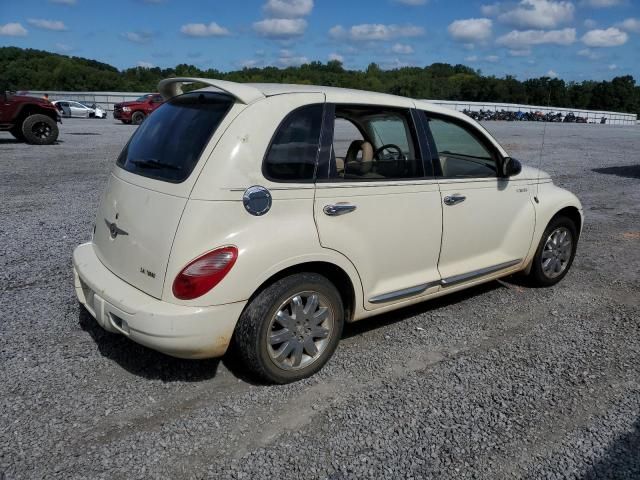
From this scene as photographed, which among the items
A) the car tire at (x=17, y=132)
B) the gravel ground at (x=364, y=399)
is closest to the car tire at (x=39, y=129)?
the car tire at (x=17, y=132)

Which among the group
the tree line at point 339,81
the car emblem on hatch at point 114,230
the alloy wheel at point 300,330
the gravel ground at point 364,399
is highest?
the tree line at point 339,81

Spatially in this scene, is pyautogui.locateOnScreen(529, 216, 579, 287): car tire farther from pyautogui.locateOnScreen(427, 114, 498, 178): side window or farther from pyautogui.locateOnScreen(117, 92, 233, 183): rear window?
pyautogui.locateOnScreen(117, 92, 233, 183): rear window

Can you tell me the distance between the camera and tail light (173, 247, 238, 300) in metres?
2.91

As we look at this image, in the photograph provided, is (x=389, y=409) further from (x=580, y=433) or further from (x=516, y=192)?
(x=516, y=192)

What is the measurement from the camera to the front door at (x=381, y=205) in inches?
133

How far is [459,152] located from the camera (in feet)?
14.7

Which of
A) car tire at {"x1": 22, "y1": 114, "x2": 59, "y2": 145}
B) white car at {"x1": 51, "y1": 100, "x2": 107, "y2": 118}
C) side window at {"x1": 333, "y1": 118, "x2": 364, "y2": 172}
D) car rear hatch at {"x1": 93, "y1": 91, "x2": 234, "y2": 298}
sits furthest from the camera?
white car at {"x1": 51, "y1": 100, "x2": 107, "y2": 118}

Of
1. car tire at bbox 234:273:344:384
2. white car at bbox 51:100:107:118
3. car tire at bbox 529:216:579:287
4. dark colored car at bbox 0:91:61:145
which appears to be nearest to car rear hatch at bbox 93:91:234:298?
car tire at bbox 234:273:344:384

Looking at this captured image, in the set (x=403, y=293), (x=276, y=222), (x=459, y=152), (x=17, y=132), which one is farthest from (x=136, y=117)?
(x=276, y=222)

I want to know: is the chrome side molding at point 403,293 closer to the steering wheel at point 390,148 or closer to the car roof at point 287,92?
the steering wheel at point 390,148

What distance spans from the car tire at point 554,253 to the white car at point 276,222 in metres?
1.00

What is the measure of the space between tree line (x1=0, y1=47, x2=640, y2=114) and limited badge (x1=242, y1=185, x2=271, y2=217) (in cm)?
5634

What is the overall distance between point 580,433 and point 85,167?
11.6 m

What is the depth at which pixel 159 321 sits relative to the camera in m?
2.89
